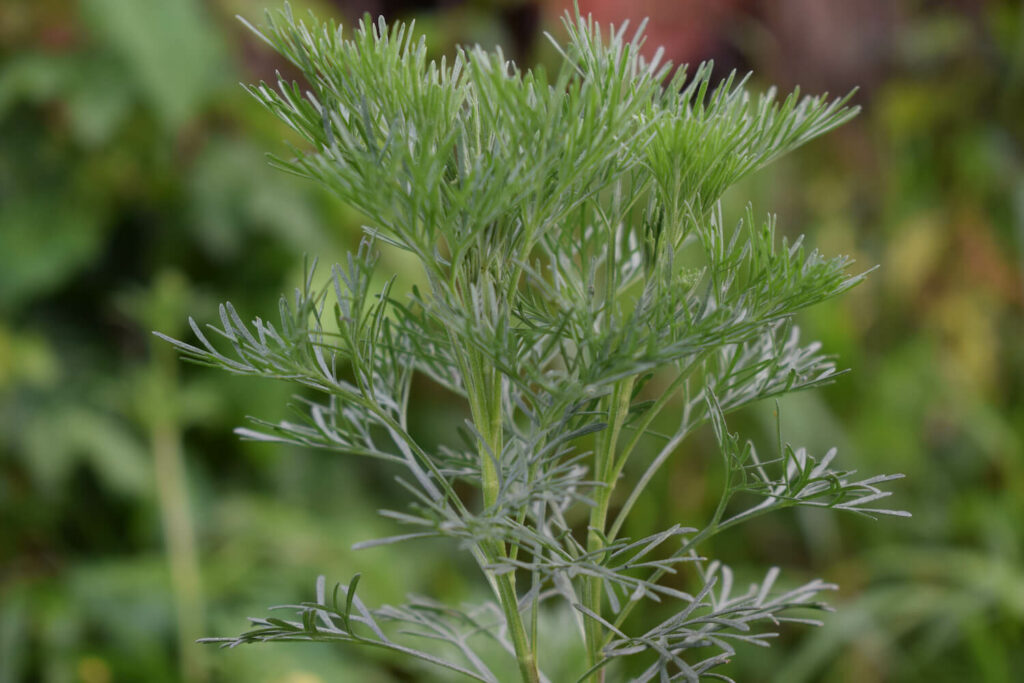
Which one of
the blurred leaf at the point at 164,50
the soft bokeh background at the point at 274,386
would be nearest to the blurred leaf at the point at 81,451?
the soft bokeh background at the point at 274,386

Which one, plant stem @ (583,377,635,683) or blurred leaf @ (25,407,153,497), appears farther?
blurred leaf @ (25,407,153,497)

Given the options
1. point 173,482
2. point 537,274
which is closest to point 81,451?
point 173,482

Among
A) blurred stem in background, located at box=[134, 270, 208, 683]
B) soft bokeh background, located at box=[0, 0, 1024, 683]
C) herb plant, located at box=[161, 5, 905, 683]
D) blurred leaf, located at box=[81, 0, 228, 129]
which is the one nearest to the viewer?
herb plant, located at box=[161, 5, 905, 683]

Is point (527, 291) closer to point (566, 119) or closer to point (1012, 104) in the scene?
point (566, 119)

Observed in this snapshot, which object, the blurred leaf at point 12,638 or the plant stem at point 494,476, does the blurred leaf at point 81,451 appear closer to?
the blurred leaf at point 12,638

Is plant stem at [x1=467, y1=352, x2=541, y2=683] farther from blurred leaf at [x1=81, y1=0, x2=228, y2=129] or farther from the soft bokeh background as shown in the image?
blurred leaf at [x1=81, y1=0, x2=228, y2=129]

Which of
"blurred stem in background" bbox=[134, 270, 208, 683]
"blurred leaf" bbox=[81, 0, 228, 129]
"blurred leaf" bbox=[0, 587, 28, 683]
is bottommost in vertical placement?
"blurred leaf" bbox=[0, 587, 28, 683]

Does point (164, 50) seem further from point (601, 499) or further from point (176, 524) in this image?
point (601, 499)

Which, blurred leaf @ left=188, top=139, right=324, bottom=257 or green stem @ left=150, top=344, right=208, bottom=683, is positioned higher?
blurred leaf @ left=188, top=139, right=324, bottom=257

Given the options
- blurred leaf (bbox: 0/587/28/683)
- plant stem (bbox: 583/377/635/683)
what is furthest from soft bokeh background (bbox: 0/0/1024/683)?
plant stem (bbox: 583/377/635/683)
